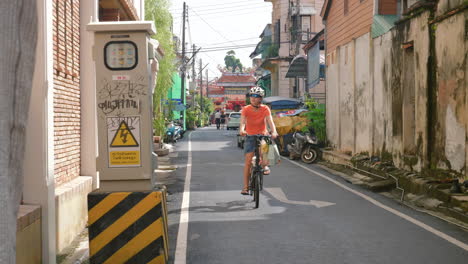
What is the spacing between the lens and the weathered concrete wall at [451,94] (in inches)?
408

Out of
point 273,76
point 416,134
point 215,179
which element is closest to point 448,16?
point 416,134

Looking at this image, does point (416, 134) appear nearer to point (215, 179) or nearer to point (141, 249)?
point (215, 179)

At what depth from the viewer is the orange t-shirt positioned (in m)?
10.7

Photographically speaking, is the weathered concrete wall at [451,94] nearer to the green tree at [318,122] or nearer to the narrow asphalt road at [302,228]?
the narrow asphalt road at [302,228]

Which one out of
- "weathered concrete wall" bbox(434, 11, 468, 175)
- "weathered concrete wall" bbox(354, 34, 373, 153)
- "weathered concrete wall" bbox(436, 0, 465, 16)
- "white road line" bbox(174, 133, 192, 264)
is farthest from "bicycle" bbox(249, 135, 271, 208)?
"weathered concrete wall" bbox(354, 34, 373, 153)

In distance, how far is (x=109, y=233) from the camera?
233 inches

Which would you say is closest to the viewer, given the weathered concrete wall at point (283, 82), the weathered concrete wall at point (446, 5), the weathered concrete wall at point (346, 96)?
the weathered concrete wall at point (446, 5)

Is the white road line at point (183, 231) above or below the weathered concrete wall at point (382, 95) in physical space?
below

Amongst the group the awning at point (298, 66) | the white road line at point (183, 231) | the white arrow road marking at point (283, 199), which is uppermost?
the awning at point (298, 66)

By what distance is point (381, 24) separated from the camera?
52.3ft

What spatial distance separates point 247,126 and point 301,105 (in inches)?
808

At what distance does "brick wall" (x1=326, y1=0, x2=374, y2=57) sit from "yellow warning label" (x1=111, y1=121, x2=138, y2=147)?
42.0 feet

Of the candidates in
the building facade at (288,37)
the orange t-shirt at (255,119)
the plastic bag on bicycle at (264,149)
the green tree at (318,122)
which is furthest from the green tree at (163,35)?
the plastic bag on bicycle at (264,149)

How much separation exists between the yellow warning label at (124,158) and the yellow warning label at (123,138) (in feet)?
0.27
